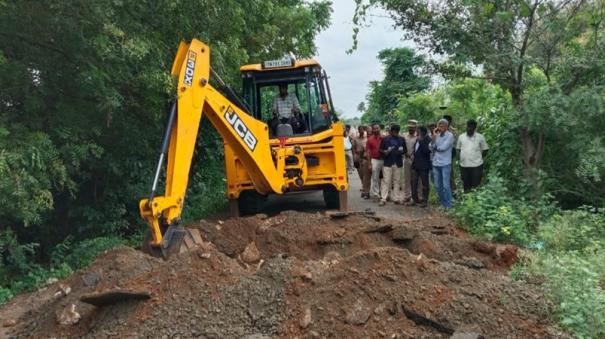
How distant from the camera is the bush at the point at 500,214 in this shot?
7.90 meters

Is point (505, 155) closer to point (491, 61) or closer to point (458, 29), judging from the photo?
point (491, 61)

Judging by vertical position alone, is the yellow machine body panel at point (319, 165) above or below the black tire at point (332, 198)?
above

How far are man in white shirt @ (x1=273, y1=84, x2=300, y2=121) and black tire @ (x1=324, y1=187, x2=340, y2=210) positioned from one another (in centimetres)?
148

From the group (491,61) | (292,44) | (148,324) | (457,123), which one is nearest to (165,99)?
(148,324)

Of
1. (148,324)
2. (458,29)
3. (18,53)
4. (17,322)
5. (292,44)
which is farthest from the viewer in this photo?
(292,44)

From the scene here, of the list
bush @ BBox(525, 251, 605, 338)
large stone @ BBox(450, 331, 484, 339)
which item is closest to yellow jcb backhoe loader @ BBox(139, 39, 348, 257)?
large stone @ BBox(450, 331, 484, 339)

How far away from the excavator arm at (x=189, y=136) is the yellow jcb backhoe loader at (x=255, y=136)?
1 centimetres

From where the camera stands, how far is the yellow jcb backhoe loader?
6.48 meters

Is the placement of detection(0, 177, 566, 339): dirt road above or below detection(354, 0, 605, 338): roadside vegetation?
below

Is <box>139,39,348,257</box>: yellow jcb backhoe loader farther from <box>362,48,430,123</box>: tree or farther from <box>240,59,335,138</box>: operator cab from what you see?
<box>362,48,430,123</box>: tree

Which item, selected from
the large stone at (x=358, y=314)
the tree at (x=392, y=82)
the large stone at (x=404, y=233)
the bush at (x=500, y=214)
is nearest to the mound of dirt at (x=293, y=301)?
the large stone at (x=358, y=314)

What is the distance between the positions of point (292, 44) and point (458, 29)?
6.88 metres

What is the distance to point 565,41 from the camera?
30.0ft

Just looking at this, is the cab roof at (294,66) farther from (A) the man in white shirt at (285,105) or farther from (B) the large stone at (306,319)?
(B) the large stone at (306,319)
